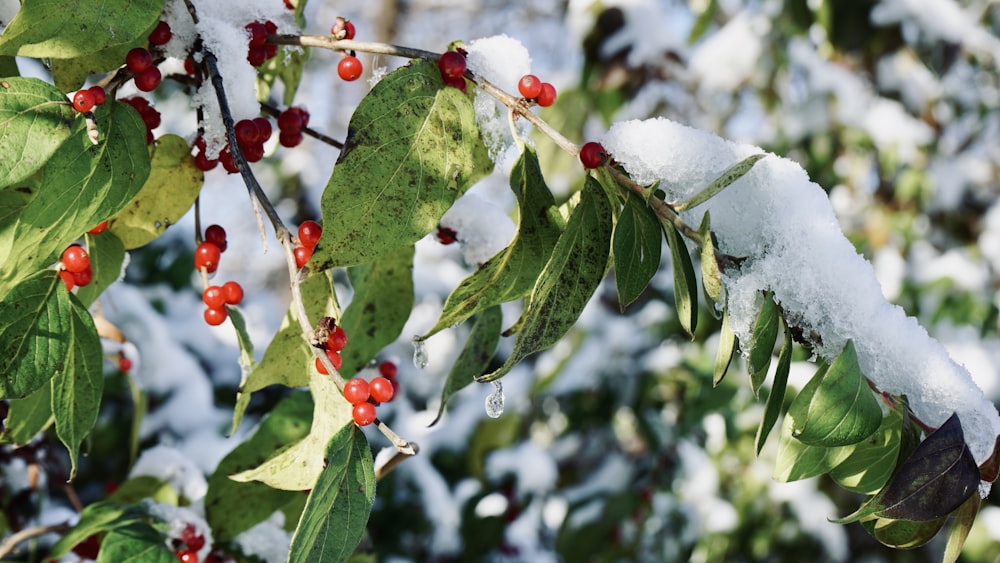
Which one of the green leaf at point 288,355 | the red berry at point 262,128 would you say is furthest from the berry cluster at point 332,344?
the red berry at point 262,128

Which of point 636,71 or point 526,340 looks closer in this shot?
point 526,340

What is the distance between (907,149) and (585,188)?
3603 mm

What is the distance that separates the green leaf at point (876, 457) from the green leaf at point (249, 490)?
0.54 metres

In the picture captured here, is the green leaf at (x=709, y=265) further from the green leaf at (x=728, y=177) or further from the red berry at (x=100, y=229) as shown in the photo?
the red berry at (x=100, y=229)

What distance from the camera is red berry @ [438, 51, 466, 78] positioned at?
65 centimetres

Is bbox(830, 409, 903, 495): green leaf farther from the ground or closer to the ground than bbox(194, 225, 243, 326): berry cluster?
closer to the ground

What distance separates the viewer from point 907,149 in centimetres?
373

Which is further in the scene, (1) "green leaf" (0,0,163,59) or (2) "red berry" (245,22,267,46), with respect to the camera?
(2) "red berry" (245,22,267,46)

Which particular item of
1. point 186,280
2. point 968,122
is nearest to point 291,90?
point 186,280

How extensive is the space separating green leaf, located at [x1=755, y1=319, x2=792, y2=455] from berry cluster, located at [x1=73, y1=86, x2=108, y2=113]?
21.4 inches

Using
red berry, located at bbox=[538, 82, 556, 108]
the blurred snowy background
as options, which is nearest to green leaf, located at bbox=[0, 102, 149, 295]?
red berry, located at bbox=[538, 82, 556, 108]

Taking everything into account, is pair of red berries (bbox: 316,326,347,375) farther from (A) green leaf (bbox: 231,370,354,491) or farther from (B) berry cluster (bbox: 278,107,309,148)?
(B) berry cluster (bbox: 278,107,309,148)

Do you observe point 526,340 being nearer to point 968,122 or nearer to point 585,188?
point 585,188

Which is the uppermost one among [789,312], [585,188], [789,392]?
[585,188]
